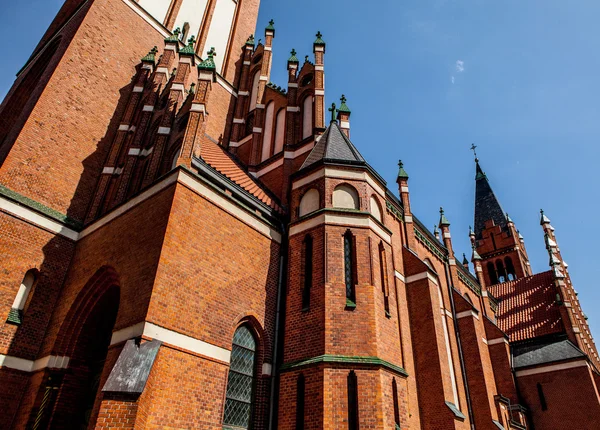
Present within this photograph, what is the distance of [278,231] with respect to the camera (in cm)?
1259

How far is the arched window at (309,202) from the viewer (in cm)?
1257

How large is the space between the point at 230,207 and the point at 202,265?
1.97 meters

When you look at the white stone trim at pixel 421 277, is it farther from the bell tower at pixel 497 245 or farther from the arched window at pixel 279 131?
the bell tower at pixel 497 245

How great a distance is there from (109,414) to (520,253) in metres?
38.2

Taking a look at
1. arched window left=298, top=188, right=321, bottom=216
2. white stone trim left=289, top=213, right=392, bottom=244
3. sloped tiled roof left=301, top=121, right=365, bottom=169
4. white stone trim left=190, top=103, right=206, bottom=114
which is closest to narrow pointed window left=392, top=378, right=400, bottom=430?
white stone trim left=289, top=213, right=392, bottom=244

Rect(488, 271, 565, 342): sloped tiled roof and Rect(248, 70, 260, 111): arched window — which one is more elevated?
Rect(248, 70, 260, 111): arched window

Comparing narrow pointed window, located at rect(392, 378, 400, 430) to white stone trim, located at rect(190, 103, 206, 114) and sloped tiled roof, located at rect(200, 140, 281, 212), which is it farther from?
white stone trim, located at rect(190, 103, 206, 114)

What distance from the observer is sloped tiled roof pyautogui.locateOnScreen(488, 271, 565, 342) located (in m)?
24.2

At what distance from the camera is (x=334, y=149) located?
13578 mm

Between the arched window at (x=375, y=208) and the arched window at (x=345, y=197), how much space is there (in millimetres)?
607

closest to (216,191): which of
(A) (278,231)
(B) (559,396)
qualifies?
(A) (278,231)

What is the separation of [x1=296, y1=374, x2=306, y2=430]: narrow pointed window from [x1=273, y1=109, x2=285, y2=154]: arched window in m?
8.56

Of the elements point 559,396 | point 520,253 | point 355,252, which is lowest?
point 559,396

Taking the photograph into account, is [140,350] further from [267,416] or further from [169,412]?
[267,416]
